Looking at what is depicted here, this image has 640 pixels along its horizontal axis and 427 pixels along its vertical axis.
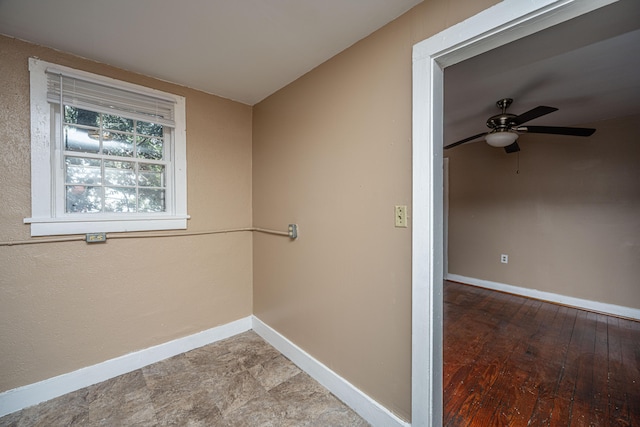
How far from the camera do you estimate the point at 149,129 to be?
6.70 feet

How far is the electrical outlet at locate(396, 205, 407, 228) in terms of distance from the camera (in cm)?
131

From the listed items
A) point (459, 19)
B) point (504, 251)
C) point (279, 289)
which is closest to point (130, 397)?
point (279, 289)

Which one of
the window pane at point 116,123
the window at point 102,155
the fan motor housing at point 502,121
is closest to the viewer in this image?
the window at point 102,155

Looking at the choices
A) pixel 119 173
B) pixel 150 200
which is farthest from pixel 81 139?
pixel 150 200

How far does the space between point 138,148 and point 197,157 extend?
0.42 metres

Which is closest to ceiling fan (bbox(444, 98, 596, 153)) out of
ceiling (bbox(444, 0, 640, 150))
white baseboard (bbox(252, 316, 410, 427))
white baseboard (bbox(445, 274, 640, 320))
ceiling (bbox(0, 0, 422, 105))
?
ceiling (bbox(444, 0, 640, 150))

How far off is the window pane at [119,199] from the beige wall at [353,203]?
1110mm

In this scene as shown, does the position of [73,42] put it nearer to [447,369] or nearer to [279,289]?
[279,289]

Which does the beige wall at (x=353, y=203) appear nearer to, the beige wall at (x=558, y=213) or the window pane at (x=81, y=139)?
the window pane at (x=81, y=139)

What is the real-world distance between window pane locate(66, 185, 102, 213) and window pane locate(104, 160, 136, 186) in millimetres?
110

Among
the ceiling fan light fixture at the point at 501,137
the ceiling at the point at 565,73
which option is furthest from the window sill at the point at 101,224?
the ceiling fan light fixture at the point at 501,137

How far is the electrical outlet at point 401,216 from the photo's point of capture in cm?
131

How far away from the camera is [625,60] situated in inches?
68.7

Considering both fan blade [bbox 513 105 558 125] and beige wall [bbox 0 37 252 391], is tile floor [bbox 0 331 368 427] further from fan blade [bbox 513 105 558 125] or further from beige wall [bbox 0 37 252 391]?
fan blade [bbox 513 105 558 125]
